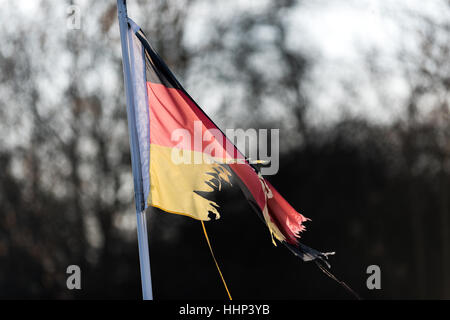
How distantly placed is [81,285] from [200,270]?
2007mm

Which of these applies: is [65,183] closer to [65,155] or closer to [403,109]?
[65,155]

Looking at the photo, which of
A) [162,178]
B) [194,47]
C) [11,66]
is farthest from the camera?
[194,47]

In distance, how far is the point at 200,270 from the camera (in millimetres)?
9086

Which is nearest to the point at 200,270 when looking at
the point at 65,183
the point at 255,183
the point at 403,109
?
the point at 65,183

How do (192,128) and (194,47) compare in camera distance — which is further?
(194,47)

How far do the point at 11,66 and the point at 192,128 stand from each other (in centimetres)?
626

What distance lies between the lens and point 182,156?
336cm

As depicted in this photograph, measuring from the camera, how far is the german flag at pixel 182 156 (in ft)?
10.7

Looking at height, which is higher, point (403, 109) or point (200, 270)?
point (403, 109)

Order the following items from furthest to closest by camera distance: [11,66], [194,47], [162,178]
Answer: [194,47], [11,66], [162,178]

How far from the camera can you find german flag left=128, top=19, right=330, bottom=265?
3.26m

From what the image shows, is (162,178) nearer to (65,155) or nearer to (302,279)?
(65,155)

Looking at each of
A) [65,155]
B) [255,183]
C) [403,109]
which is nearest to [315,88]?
[403,109]

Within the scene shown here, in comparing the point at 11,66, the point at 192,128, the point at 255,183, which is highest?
the point at 11,66
